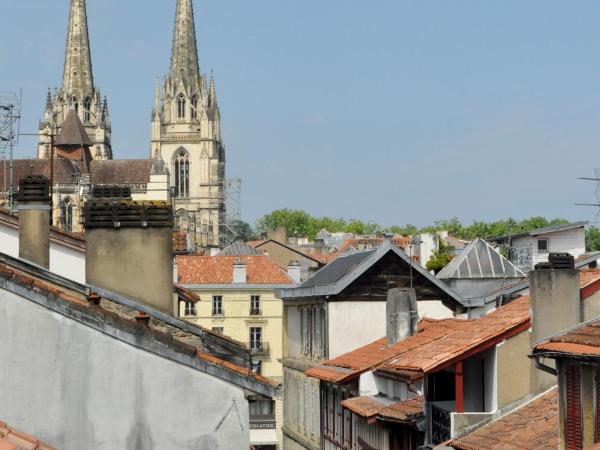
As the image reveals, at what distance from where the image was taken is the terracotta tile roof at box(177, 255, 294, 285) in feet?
243

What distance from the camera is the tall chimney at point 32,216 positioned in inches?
659

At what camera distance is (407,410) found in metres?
22.6

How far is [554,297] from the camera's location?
1783 centimetres

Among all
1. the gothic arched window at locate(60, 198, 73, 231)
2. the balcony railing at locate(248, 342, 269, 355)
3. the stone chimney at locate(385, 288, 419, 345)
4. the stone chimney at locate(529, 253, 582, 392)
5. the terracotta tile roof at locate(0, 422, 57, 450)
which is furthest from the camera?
Answer: the gothic arched window at locate(60, 198, 73, 231)

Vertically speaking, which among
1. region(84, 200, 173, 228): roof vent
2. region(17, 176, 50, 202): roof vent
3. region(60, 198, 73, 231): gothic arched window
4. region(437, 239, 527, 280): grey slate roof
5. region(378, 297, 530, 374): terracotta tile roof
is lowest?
region(378, 297, 530, 374): terracotta tile roof

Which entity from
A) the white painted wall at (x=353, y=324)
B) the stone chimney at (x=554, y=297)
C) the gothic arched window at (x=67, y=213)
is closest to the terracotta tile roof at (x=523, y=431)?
the stone chimney at (x=554, y=297)

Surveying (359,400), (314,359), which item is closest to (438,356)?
(359,400)

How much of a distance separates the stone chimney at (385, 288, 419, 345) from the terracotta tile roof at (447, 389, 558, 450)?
9.78 metres

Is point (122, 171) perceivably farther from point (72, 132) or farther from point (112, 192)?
point (112, 192)

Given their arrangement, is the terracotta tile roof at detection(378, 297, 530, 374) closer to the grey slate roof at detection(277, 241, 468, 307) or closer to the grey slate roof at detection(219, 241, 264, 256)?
the grey slate roof at detection(277, 241, 468, 307)

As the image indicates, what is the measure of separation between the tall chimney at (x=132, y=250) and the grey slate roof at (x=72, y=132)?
17641 centimetres

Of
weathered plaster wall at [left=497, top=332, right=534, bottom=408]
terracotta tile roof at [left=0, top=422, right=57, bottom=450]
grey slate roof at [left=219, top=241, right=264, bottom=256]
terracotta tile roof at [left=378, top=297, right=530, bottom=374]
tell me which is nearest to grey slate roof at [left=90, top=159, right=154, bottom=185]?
grey slate roof at [left=219, top=241, right=264, bottom=256]

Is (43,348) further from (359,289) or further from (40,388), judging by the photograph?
(359,289)

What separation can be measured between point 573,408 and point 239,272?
6076 cm
